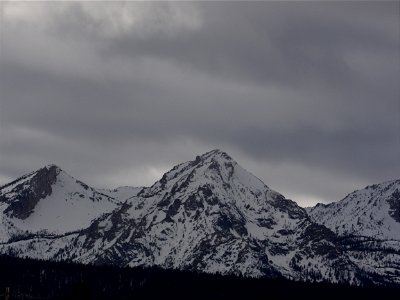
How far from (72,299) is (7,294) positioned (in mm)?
9133

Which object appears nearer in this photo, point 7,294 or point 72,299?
point 72,299

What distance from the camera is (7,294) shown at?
97.1m

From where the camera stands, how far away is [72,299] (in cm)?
9088
